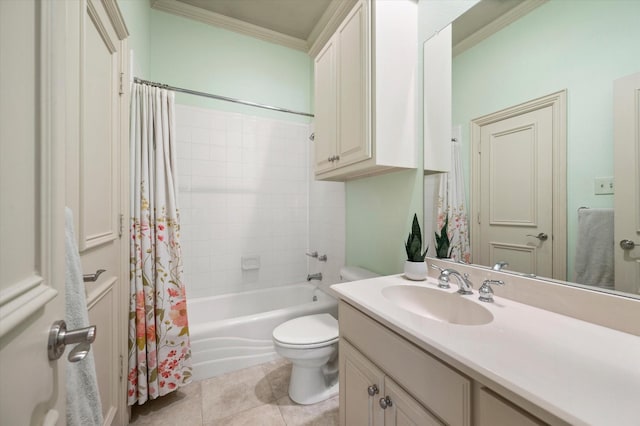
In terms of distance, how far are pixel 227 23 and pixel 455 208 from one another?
248cm

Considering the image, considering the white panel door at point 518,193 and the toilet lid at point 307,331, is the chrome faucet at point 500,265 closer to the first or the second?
the white panel door at point 518,193

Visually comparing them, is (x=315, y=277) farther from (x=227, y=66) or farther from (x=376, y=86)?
(x=227, y=66)

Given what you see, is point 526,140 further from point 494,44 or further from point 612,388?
point 612,388

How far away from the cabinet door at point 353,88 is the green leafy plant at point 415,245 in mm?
448

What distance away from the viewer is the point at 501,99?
103 cm

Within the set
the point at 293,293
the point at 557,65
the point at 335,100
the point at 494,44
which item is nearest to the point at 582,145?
the point at 557,65

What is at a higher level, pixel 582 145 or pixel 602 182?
pixel 582 145

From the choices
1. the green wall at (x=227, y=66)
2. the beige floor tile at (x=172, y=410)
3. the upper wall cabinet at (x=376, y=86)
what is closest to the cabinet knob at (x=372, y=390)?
the upper wall cabinet at (x=376, y=86)

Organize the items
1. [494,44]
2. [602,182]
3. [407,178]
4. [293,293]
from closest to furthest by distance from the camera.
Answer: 1. [602,182]
2. [494,44]
3. [407,178]
4. [293,293]

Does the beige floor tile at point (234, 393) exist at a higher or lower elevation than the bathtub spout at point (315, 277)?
lower

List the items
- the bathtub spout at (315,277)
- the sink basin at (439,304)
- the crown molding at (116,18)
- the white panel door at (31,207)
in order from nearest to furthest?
the white panel door at (31,207)
the sink basin at (439,304)
the crown molding at (116,18)
the bathtub spout at (315,277)

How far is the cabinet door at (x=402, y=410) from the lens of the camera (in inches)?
27.3

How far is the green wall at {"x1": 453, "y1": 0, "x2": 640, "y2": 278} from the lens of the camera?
0.75m

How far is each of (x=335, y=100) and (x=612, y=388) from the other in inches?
60.2
